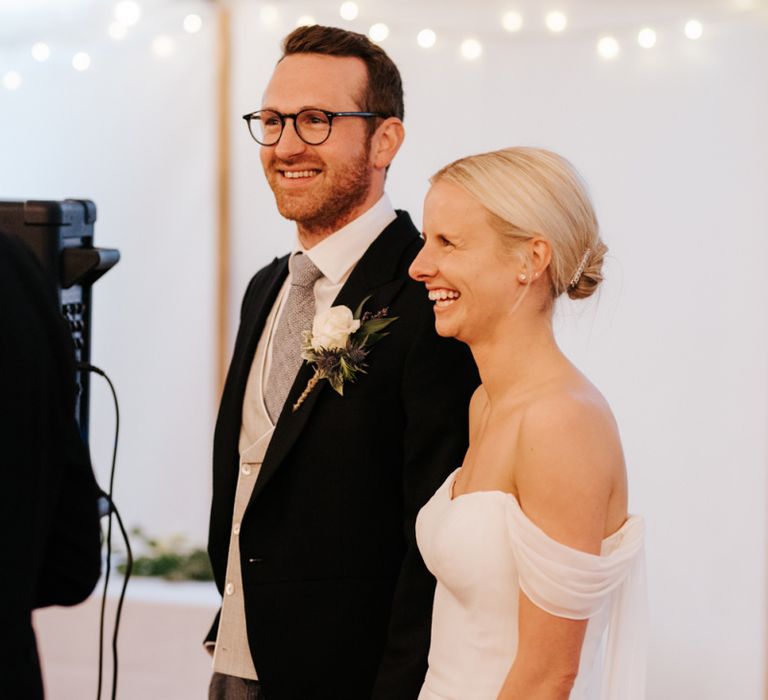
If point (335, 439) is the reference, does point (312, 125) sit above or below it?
above

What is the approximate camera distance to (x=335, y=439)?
2018 millimetres

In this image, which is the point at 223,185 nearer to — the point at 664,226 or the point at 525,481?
the point at 664,226

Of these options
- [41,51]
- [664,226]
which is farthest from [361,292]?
[41,51]

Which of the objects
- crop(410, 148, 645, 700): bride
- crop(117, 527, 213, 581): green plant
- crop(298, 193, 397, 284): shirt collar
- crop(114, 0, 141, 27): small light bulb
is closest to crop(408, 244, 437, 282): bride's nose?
crop(410, 148, 645, 700): bride

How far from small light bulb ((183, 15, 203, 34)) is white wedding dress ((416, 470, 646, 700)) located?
9.67ft

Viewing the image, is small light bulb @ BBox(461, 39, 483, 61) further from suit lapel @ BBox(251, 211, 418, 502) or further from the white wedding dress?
the white wedding dress

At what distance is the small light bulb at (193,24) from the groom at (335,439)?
2.23 m

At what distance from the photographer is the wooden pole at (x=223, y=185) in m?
4.23

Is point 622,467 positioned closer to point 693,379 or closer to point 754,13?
point 693,379

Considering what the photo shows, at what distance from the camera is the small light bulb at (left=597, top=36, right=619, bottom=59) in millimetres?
3826

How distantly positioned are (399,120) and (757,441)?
80.5 inches

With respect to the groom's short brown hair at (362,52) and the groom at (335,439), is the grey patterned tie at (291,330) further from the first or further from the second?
the groom's short brown hair at (362,52)

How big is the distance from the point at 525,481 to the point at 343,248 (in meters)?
0.68

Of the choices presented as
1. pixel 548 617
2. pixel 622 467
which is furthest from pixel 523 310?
pixel 548 617
